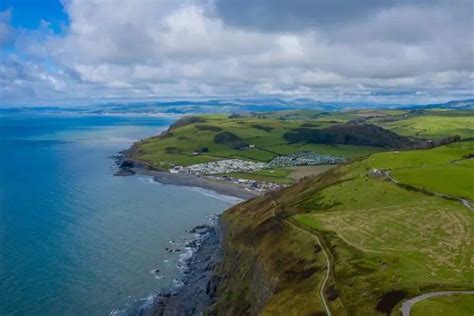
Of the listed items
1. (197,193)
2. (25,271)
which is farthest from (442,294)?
(197,193)

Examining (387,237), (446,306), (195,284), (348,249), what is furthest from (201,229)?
(446,306)

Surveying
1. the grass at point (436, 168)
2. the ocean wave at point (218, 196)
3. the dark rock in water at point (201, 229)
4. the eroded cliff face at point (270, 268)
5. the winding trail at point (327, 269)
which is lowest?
the ocean wave at point (218, 196)

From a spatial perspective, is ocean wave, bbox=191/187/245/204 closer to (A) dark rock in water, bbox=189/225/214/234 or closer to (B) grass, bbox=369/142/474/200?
(A) dark rock in water, bbox=189/225/214/234

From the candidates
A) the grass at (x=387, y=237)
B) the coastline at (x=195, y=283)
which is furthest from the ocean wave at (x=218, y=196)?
the grass at (x=387, y=237)

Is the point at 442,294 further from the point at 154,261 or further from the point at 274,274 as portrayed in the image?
the point at 154,261

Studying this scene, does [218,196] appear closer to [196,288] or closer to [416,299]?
[196,288]

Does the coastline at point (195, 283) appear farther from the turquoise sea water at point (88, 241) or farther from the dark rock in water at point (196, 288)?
the turquoise sea water at point (88, 241)

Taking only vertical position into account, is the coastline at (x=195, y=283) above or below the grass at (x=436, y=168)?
below
